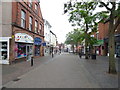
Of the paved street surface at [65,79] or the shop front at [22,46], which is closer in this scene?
the paved street surface at [65,79]

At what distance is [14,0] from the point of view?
14.4 meters

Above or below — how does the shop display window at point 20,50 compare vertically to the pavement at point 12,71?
above

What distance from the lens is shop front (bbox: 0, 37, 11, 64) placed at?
13586 millimetres

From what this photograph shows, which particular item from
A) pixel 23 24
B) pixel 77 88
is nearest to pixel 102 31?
pixel 23 24

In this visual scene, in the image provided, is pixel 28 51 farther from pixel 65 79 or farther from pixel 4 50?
pixel 65 79

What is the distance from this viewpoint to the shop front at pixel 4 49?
13.6m

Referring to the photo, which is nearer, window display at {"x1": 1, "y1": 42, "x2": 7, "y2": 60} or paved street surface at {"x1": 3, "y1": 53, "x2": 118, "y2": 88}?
paved street surface at {"x1": 3, "y1": 53, "x2": 118, "y2": 88}

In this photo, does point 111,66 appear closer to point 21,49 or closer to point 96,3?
point 96,3

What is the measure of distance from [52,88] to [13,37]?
1005 centimetres

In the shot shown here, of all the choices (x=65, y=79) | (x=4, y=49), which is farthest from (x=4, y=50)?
(x=65, y=79)

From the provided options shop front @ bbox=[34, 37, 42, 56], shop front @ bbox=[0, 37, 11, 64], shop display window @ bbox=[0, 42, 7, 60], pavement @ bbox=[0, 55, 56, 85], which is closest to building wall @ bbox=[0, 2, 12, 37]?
shop front @ bbox=[0, 37, 11, 64]

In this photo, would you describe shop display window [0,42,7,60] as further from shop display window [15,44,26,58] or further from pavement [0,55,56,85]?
pavement [0,55,56,85]

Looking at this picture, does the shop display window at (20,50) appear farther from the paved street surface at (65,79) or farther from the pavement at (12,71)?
the paved street surface at (65,79)

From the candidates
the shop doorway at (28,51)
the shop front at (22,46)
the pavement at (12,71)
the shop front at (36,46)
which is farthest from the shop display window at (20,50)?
the shop front at (36,46)
